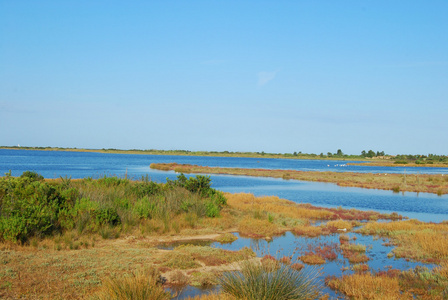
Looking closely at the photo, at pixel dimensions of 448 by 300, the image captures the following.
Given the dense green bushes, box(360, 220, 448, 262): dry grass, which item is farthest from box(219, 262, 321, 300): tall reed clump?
box(360, 220, 448, 262): dry grass

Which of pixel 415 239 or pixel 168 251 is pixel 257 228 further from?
pixel 415 239

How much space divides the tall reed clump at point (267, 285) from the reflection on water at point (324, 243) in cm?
177

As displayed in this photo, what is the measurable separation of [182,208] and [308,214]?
30.3 feet

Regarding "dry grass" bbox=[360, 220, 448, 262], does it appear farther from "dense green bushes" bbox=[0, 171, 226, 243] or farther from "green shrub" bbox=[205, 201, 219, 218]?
"dense green bushes" bbox=[0, 171, 226, 243]

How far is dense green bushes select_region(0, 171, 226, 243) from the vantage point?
12773mm

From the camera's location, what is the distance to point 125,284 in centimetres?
758

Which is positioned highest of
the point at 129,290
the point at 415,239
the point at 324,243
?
the point at 129,290

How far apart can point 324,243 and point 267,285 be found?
9.33m

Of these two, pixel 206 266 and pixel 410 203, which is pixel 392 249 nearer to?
pixel 206 266

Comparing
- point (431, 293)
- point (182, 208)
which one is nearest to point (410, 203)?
point (182, 208)

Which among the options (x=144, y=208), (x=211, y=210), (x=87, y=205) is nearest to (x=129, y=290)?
(x=87, y=205)

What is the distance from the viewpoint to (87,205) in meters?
15.1

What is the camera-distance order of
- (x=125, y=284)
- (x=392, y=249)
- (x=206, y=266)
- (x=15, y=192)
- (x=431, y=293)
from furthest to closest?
1. (x=392, y=249)
2. (x=15, y=192)
3. (x=206, y=266)
4. (x=431, y=293)
5. (x=125, y=284)

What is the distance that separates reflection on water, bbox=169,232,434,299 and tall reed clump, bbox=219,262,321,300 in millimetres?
1771
